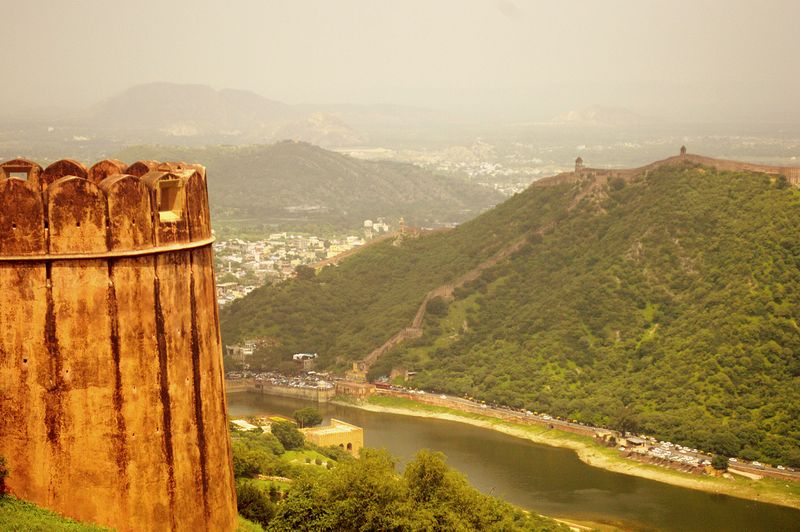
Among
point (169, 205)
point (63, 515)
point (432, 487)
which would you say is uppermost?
point (169, 205)

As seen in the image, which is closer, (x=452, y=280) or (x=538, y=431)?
(x=538, y=431)

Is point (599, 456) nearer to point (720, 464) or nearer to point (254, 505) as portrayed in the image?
point (720, 464)

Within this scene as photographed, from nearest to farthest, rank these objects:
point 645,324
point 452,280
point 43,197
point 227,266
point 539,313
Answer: point 43,197 → point 645,324 → point 539,313 → point 452,280 → point 227,266

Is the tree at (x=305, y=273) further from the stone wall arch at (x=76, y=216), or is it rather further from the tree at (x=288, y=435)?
the stone wall arch at (x=76, y=216)

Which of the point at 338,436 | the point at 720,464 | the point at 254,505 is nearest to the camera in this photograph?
the point at 254,505

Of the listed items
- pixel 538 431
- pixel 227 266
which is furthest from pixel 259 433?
pixel 227 266

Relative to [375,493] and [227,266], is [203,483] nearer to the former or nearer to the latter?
[375,493]

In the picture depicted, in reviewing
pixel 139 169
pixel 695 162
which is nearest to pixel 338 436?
pixel 695 162
